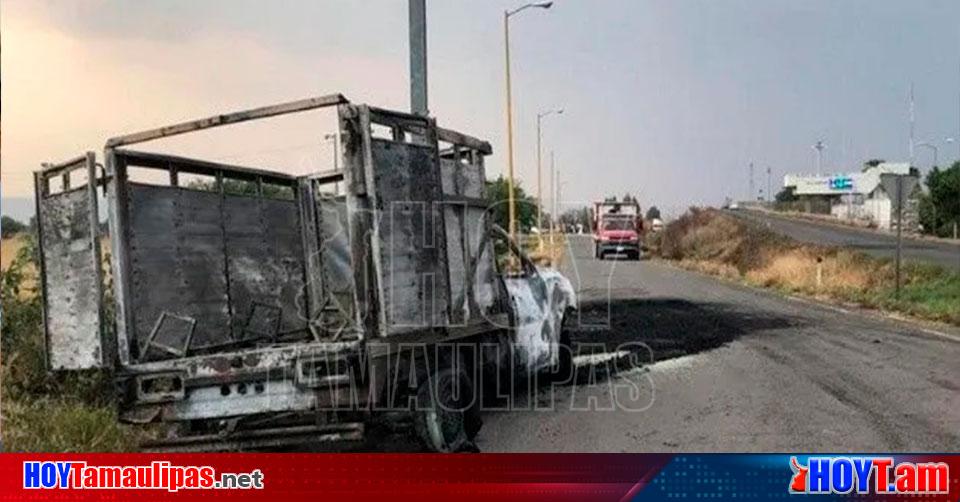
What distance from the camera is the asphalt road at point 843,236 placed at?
449 centimetres

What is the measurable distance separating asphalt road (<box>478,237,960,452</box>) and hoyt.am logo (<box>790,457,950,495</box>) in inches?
5.6

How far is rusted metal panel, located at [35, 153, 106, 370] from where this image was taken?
4.25 m

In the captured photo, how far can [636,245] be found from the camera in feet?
33.3

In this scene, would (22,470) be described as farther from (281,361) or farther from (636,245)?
(636,245)

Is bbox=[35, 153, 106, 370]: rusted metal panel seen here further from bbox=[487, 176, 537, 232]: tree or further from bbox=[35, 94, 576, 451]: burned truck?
bbox=[487, 176, 537, 232]: tree

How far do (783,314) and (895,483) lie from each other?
4.59 meters

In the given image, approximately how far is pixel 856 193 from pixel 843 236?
1.15 metres

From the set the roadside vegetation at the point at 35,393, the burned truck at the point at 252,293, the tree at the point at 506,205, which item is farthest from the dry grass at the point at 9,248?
the tree at the point at 506,205

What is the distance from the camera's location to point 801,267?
25.7ft

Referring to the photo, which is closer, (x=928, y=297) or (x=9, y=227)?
(x=9, y=227)

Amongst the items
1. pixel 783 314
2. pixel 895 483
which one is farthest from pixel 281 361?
pixel 783 314

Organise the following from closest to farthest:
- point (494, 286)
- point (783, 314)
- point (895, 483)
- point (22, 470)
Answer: point (895, 483)
point (22, 470)
point (494, 286)
point (783, 314)

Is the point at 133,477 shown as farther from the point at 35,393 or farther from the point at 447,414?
the point at 447,414

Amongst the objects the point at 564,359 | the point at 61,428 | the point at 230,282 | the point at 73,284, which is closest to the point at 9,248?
the point at 73,284
